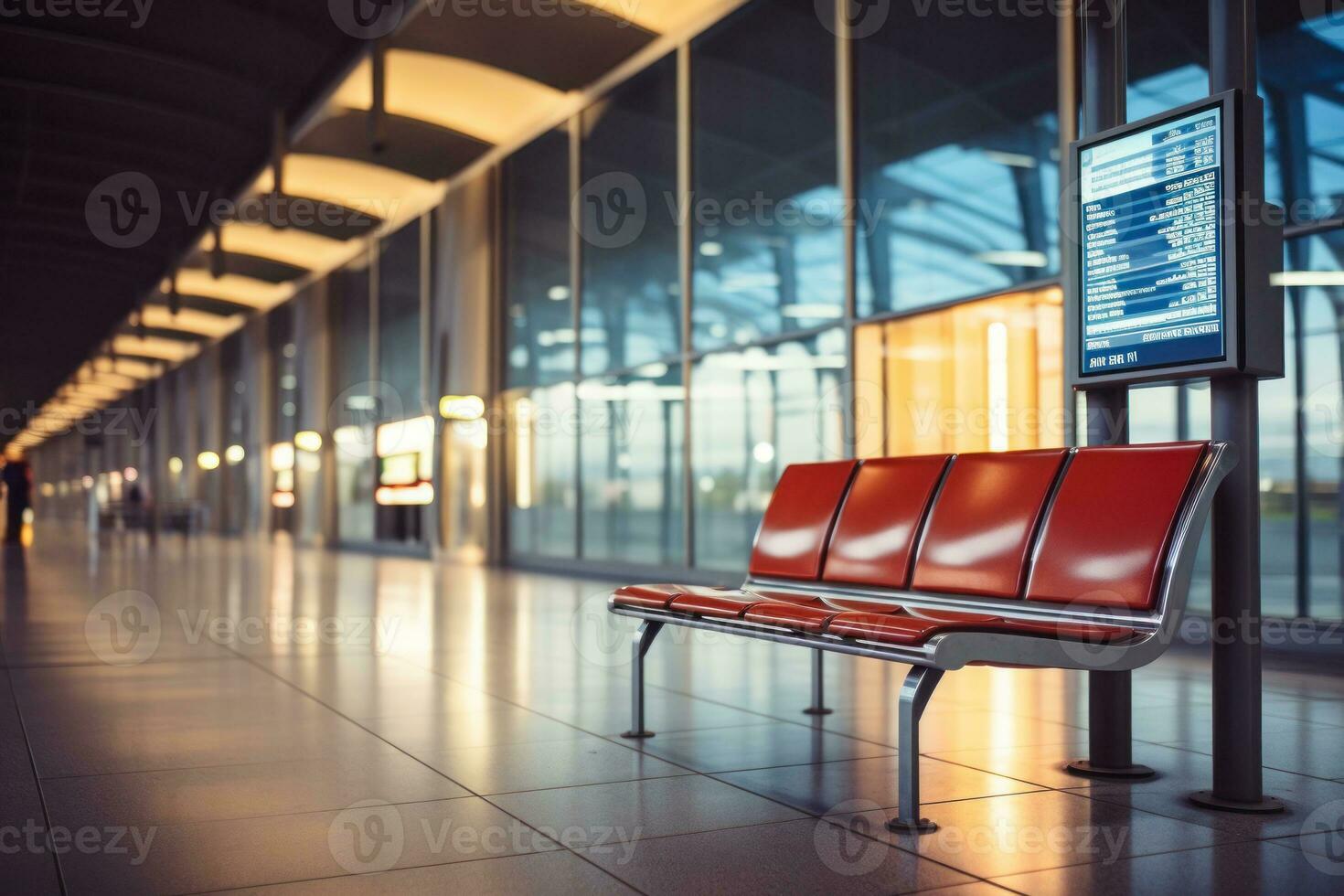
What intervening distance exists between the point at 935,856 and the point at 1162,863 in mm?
505

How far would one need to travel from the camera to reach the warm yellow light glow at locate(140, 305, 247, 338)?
31750 mm

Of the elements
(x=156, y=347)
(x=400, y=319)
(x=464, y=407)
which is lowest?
(x=464, y=407)

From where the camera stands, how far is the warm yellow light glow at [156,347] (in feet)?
122

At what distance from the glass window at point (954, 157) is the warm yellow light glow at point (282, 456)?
2122 centimetres

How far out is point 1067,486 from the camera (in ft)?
12.4

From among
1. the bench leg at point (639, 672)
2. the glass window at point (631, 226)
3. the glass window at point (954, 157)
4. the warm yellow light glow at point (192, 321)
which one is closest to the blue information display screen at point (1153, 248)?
the bench leg at point (639, 672)

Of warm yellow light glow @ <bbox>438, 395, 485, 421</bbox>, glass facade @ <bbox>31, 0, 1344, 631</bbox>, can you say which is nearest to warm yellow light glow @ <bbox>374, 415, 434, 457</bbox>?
glass facade @ <bbox>31, 0, 1344, 631</bbox>

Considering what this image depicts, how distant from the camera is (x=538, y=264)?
1616 centimetres

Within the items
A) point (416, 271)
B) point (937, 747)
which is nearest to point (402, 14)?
point (416, 271)

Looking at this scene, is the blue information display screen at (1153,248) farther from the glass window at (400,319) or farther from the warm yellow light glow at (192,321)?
the warm yellow light glow at (192,321)

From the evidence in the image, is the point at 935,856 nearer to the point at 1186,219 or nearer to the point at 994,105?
the point at 1186,219

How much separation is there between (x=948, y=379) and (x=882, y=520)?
241 inches

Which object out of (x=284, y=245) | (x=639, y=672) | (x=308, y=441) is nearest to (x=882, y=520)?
(x=639, y=672)

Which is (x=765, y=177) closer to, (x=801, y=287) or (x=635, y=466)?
(x=801, y=287)
